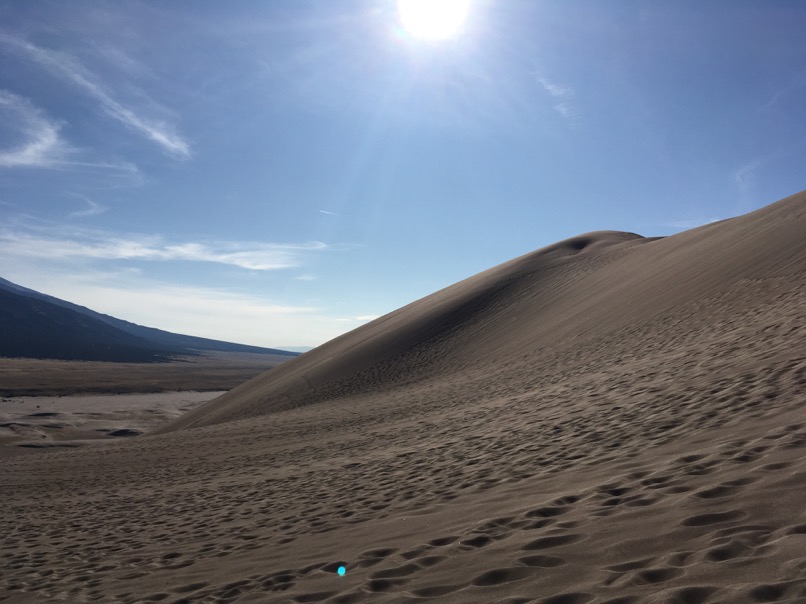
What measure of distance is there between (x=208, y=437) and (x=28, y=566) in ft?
34.5

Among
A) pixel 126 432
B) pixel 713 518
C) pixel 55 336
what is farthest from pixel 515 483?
pixel 55 336

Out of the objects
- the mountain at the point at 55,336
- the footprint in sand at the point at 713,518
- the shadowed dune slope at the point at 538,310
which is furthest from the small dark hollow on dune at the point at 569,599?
the mountain at the point at 55,336

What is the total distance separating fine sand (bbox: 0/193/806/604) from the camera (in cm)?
342

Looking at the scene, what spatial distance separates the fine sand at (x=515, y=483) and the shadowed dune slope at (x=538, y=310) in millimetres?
189

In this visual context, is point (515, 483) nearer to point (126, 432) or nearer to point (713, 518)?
point (713, 518)

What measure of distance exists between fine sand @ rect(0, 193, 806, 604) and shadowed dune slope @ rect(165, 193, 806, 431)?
0.19 m

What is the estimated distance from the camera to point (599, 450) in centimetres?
612

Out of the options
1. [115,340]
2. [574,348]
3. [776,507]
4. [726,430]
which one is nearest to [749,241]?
[574,348]

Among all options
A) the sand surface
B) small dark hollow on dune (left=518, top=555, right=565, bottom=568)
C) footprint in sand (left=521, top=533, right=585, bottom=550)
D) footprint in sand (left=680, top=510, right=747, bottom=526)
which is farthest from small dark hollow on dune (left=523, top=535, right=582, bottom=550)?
the sand surface

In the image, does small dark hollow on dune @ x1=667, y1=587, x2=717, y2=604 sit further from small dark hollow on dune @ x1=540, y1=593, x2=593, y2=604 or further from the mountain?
the mountain

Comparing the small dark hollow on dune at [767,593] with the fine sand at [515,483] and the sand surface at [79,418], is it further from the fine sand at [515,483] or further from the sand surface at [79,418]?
the sand surface at [79,418]

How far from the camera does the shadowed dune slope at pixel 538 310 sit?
1541 centimetres

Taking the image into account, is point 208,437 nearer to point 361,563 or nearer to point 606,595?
point 361,563

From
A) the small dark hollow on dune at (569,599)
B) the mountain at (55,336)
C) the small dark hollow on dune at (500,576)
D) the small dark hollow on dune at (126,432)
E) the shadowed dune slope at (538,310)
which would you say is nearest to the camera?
the small dark hollow on dune at (569,599)
